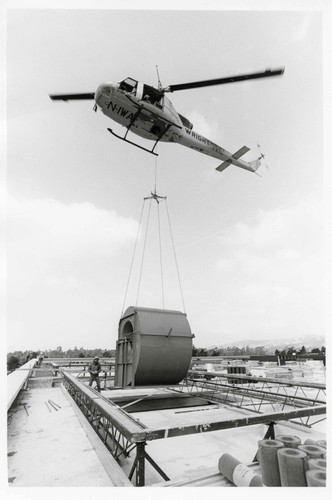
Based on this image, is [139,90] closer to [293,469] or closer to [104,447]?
[104,447]

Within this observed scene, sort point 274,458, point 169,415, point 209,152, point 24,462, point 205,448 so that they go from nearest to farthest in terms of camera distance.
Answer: point 274,458 → point 24,462 → point 205,448 → point 169,415 → point 209,152

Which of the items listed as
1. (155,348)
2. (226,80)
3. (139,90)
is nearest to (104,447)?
(155,348)

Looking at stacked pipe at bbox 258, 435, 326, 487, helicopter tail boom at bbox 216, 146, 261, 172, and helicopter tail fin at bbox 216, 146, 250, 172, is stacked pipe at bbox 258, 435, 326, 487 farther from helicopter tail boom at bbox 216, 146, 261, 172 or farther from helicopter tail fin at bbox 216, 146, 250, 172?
helicopter tail boom at bbox 216, 146, 261, 172

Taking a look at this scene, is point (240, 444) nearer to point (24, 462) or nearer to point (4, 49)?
point (24, 462)

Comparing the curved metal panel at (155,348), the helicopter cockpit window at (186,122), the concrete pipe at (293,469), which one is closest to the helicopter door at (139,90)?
the helicopter cockpit window at (186,122)
